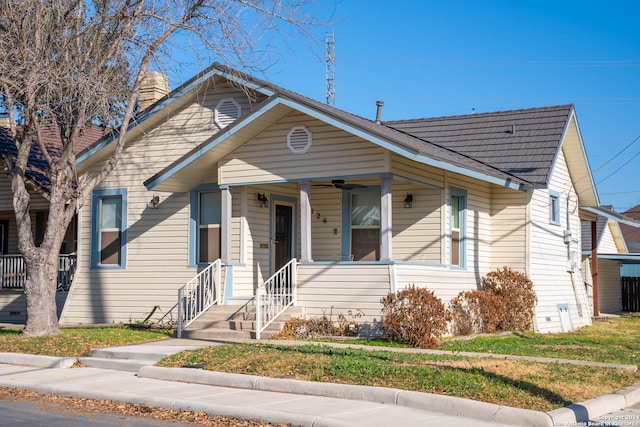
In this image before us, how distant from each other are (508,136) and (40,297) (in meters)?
12.2

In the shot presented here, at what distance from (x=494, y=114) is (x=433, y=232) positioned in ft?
20.2

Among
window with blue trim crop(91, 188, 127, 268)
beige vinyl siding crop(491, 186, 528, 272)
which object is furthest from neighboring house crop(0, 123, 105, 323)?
beige vinyl siding crop(491, 186, 528, 272)

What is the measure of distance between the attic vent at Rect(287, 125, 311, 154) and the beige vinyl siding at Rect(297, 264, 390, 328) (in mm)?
2432

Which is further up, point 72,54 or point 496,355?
point 72,54

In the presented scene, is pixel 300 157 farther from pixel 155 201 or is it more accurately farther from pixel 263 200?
pixel 155 201

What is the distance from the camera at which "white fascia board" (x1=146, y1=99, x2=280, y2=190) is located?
1627 cm

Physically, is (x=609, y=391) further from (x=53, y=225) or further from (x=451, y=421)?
(x=53, y=225)

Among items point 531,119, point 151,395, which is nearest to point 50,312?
point 151,395

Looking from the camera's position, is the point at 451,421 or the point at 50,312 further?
the point at 50,312

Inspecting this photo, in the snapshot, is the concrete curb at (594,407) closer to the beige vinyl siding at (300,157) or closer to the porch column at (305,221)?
the beige vinyl siding at (300,157)

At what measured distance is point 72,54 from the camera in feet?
50.2

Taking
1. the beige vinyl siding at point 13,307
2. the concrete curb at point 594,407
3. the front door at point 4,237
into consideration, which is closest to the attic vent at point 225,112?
the beige vinyl siding at point 13,307

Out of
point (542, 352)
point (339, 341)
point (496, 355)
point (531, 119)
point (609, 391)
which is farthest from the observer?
point (531, 119)

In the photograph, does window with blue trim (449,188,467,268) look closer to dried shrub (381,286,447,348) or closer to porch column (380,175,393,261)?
porch column (380,175,393,261)
